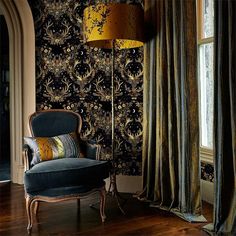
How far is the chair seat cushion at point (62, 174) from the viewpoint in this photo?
277 cm

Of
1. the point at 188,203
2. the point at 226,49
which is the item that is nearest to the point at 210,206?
the point at 188,203

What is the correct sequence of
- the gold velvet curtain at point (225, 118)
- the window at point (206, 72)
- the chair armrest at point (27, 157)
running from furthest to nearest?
the window at point (206, 72), the chair armrest at point (27, 157), the gold velvet curtain at point (225, 118)

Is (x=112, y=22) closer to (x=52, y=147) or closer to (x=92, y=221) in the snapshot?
(x=52, y=147)

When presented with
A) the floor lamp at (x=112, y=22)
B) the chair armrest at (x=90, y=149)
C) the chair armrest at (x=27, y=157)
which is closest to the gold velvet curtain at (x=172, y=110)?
the floor lamp at (x=112, y=22)

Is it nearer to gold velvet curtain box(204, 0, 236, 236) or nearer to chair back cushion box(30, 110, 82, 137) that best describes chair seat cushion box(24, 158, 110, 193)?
chair back cushion box(30, 110, 82, 137)

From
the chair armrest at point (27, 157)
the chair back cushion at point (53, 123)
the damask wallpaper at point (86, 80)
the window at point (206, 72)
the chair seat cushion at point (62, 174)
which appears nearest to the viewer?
the chair seat cushion at point (62, 174)

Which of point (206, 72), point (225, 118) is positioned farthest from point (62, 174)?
point (206, 72)

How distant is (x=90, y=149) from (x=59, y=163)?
0.46 metres

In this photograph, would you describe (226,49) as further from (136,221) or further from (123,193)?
(123,193)

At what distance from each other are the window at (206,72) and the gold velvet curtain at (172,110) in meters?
0.44

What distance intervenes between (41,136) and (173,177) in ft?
4.07

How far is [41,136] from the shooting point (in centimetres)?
338

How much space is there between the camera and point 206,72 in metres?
3.59

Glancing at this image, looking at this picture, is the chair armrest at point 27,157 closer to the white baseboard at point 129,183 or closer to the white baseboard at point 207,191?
the white baseboard at point 129,183
